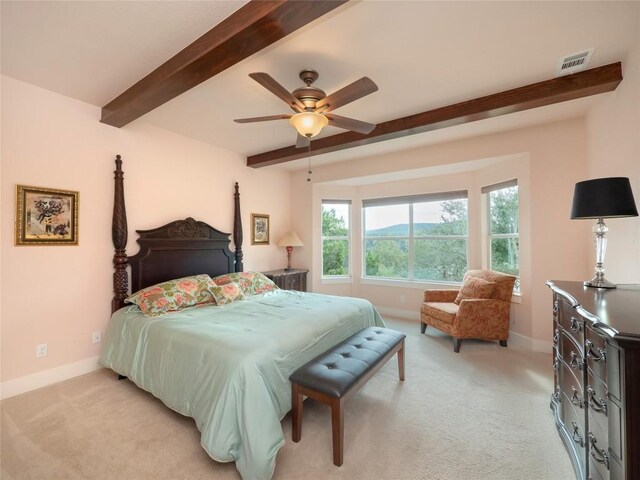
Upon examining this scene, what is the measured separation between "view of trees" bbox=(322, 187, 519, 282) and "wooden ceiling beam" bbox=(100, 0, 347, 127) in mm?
3493

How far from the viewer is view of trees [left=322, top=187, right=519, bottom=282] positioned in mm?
3953

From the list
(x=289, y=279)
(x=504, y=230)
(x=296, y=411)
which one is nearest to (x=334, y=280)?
(x=289, y=279)

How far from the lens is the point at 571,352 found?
1643mm

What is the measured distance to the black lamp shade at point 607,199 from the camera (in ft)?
5.71

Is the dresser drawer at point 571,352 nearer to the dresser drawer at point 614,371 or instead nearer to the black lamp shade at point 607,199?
the dresser drawer at point 614,371

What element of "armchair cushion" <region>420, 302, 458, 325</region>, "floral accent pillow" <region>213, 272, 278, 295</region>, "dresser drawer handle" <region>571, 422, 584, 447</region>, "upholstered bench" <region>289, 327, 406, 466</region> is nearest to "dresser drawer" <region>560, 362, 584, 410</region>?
"dresser drawer handle" <region>571, 422, 584, 447</region>

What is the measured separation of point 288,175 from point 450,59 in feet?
12.2

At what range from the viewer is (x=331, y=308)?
9.24 feet

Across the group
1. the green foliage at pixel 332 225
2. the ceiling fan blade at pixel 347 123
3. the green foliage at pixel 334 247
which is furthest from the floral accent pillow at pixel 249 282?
the ceiling fan blade at pixel 347 123

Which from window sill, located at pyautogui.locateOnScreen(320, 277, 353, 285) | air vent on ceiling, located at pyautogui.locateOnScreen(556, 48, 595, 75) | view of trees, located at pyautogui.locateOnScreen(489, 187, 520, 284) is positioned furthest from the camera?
window sill, located at pyautogui.locateOnScreen(320, 277, 353, 285)

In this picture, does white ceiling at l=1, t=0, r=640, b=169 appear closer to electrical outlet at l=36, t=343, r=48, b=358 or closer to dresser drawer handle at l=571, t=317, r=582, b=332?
Result: dresser drawer handle at l=571, t=317, r=582, b=332

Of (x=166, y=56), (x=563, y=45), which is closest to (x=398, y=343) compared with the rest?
(x=563, y=45)

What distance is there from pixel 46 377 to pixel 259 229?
3078mm

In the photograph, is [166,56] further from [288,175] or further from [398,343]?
[288,175]
